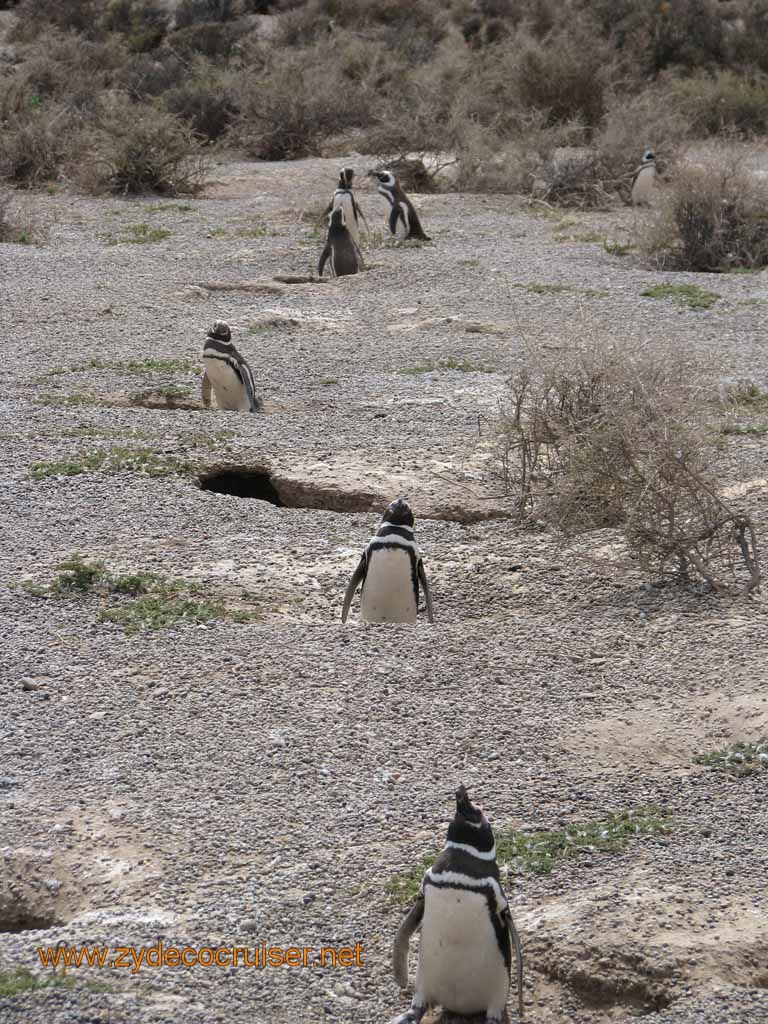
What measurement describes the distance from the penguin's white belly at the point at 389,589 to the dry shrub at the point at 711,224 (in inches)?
314

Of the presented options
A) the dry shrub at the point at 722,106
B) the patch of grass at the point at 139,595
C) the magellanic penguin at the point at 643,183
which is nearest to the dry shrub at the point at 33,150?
the magellanic penguin at the point at 643,183

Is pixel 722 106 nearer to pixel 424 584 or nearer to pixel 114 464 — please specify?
pixel 114 464

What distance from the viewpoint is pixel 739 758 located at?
162 inches

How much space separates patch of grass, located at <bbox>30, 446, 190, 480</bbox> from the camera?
6.93 meters

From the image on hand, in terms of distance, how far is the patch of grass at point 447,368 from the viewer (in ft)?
29.2

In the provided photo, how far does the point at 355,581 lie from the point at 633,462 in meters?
1.25

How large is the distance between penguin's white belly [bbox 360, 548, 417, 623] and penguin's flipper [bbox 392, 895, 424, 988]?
2419 mm

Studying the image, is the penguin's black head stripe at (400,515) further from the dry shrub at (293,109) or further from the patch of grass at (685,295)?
the dry shrub at (293,109)

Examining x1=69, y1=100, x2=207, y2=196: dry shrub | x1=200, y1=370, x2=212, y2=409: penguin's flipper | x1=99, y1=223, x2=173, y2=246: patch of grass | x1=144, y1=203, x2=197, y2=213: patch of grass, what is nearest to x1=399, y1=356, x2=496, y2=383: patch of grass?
x1=200, y1=370, x2=212, y2=409: penguin's flipper

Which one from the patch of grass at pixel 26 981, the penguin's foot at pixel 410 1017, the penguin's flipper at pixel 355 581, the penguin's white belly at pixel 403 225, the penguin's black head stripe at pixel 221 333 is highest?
the penguin's white belly at pixel 403 225

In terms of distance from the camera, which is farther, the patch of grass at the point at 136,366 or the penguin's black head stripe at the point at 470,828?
the patch of grass at the point at 136,366

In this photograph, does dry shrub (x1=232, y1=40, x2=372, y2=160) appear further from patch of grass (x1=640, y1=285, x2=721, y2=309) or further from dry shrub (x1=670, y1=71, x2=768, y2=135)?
patch of grass (x1=640, y1=285, x2=721, y2=309)

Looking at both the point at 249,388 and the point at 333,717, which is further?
the point at 249,388

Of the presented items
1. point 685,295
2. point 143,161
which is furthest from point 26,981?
point 143,161
